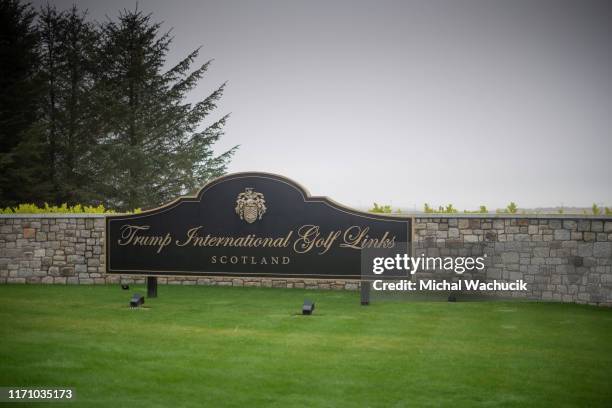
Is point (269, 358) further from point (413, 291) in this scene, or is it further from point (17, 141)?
point (17, 141)

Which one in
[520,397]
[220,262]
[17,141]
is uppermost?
[17,141]

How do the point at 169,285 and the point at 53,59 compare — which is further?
the point at 53,59

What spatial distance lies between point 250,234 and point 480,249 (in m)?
5.55

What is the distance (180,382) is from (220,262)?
7.17 meters

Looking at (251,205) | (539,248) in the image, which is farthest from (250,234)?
(539,248)

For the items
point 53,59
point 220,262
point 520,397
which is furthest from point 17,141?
point 520,397

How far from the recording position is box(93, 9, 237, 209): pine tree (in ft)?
101

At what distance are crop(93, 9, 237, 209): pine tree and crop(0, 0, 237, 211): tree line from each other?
5 centimetres

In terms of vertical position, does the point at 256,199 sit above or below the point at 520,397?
above

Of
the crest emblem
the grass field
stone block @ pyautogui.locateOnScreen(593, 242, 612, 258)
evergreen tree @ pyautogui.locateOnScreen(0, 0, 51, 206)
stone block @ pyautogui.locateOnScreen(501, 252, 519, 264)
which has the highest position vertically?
evergreen tree @ pyautogui.locateOnScreen(0, 0, 51, 206)

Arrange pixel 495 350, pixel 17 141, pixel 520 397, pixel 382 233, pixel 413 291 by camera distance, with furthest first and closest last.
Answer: pixel 17 141 → pixel 413 291 → pixel 382 233 → pixel 495 350 → pixel 520 397

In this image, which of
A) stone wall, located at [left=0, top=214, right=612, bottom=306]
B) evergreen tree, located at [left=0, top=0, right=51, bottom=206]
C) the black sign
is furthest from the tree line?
the black sign

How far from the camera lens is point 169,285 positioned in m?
18.2

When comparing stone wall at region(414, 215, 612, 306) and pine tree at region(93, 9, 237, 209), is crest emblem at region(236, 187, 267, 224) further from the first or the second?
pine tree at region(93, 9, 237, 209)
